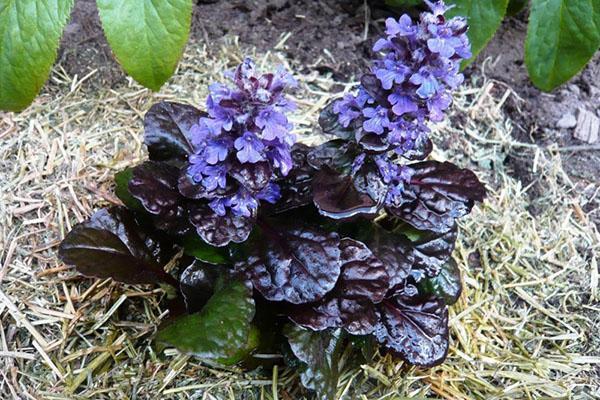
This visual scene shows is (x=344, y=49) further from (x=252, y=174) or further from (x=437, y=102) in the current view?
(x=252, y=174)

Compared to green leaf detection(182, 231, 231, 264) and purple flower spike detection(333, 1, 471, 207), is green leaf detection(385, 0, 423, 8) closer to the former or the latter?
purple flower spike detection(333, 1, 471, 207)

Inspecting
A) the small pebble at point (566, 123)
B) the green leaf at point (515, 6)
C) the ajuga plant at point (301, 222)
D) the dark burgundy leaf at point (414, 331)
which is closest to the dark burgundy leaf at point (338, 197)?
the ajuga plant at point (301, 222)

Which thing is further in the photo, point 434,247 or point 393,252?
point 434,247

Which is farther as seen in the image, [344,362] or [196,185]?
[344,362]

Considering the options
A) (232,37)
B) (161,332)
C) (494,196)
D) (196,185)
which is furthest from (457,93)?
(161,332)

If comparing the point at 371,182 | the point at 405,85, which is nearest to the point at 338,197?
the point at 371,182

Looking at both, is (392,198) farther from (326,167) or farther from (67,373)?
(67,373)
